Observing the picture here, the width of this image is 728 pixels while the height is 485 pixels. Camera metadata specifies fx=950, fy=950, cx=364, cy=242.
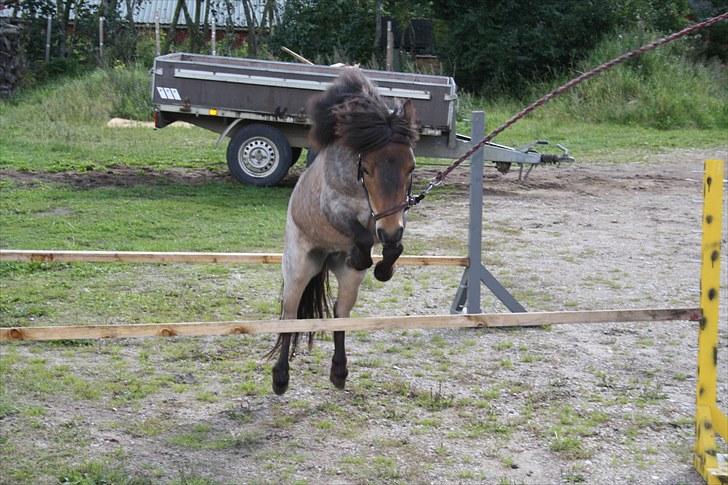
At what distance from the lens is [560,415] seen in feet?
17.1

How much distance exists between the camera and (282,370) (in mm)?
5188

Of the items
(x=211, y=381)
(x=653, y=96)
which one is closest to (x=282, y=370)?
(x=211, y=381)

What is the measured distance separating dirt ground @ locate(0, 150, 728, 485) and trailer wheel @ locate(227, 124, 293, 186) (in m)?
3.77

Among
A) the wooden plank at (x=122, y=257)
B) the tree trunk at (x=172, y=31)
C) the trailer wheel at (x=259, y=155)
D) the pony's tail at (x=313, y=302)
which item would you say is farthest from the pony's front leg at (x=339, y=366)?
the tree trunk at (x=172, y=31)

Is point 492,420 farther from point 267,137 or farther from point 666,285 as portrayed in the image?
point 267,137

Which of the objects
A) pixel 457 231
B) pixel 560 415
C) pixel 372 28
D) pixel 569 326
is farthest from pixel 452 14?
pixel 560 415

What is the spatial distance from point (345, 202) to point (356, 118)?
0.45m

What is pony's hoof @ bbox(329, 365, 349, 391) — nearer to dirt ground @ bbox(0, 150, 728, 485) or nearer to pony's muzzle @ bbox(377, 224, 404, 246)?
dirt ground @ bbox(0, 150, 728, 485)

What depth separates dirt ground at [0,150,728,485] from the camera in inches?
180

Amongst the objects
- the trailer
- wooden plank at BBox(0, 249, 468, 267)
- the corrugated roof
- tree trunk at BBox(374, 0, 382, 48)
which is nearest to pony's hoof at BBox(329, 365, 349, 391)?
wooden plank at BBox(0, 249, 468, 267)

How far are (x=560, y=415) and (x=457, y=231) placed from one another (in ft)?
16.2

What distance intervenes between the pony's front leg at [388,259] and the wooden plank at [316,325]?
293 mm

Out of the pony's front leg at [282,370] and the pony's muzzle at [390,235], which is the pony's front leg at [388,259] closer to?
the pony's muzzle at [390,235]

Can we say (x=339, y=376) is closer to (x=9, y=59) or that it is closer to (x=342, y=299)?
(x=342, y=299)
